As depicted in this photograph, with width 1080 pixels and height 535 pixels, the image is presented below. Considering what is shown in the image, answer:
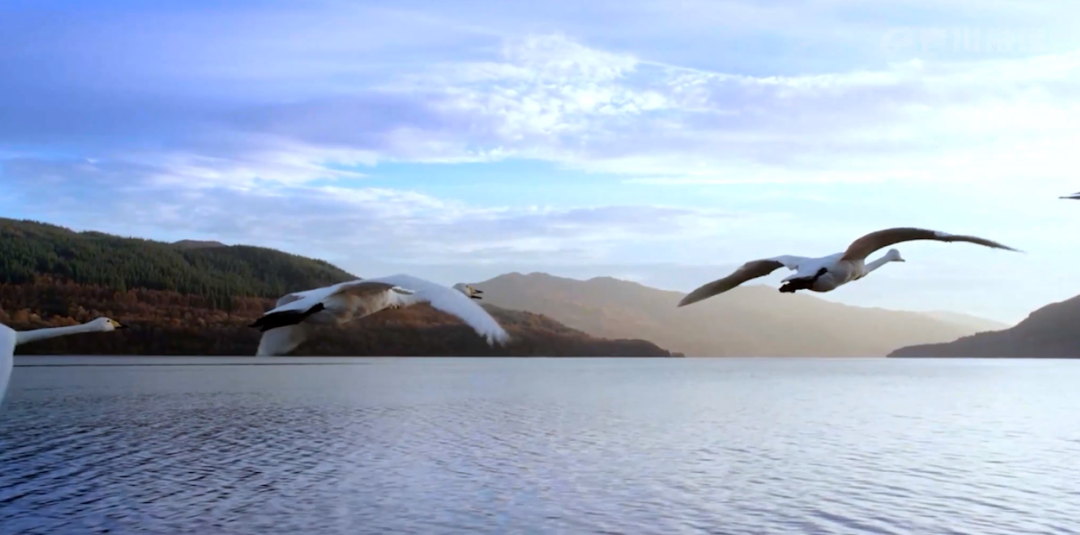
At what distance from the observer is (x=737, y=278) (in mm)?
21047

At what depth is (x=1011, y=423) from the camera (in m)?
58.9

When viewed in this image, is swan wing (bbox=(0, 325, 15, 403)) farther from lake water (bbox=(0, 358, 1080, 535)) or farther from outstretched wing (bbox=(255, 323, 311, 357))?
lake water (bbox=(0, 358, 1080, 535))

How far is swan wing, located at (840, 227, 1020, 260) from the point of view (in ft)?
59.2

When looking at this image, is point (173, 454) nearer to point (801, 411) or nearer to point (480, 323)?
point (480, 323)

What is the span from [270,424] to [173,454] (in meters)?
13.0

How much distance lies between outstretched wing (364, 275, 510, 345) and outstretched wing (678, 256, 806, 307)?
383cm

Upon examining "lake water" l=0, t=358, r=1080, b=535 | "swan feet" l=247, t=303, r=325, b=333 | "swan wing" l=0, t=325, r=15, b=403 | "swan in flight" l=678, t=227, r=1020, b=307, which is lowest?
"lake water" l=0, t=358, r=1080, b=535

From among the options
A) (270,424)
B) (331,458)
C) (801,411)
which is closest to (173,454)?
(331,458)

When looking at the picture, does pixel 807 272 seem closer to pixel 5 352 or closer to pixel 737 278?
pixel 737 278

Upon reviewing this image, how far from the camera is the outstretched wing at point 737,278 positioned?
20.9m

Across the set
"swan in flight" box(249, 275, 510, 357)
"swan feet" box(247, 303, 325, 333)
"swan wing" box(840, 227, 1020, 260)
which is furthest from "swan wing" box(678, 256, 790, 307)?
"swan feet" box(247, 303, 325, 333)

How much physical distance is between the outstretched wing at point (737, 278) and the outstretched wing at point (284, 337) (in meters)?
8.39

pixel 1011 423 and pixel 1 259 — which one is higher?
pixel 1 259

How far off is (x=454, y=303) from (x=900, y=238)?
7813mm
